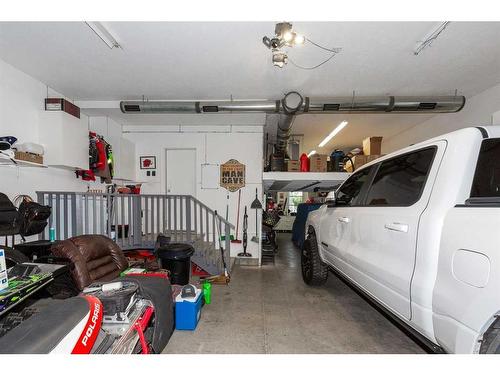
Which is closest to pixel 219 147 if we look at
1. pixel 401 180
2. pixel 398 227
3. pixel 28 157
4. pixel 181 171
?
pixel 181 171

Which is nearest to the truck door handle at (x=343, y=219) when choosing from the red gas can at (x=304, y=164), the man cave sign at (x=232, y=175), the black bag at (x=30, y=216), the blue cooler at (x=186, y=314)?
the blue cooler at (x=186, y=314)

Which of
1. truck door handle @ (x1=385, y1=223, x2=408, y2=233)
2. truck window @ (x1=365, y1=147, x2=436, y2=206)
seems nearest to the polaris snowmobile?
truck door handle @ (x1=385, y1=223, x2=408, y2=233)

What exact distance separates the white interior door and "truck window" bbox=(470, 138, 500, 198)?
528 cm

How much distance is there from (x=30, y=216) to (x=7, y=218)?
282 millimetres

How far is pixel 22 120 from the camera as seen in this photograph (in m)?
→ 3.39

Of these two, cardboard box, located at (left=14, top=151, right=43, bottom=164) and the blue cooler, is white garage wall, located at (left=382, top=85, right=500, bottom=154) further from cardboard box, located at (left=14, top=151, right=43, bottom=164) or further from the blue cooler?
cardboard box, located at (left=14, top=151, right=43, bottom=164)

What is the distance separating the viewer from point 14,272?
189cm

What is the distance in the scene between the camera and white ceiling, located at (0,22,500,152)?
2492mm

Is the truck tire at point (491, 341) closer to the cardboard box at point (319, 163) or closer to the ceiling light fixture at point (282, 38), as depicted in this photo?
the ceiling light fixture at point (282, 38)

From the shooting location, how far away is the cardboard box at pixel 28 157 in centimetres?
298

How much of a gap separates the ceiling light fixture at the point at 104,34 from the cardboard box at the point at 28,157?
6.13 ft
